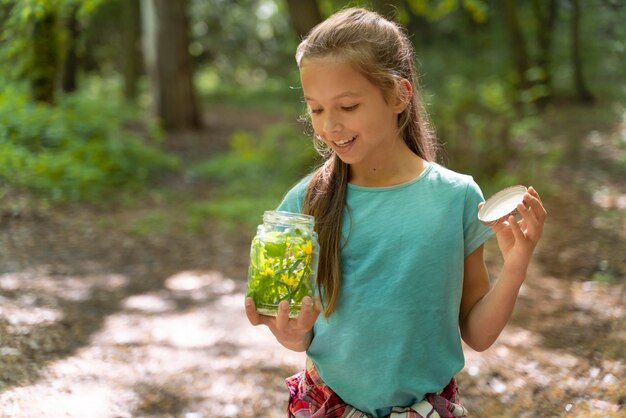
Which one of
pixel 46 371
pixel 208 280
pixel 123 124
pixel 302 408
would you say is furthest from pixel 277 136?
pixel 302 408

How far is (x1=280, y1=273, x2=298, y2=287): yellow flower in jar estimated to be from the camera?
193 cm

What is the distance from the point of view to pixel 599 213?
7.17 metres

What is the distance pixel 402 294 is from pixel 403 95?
600mm

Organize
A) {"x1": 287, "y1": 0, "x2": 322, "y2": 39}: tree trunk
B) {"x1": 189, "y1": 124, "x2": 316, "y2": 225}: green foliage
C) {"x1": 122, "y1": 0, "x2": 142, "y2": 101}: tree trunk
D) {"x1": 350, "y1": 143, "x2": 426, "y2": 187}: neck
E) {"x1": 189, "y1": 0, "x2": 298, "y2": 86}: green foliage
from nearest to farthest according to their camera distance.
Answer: {"x1": 350, "y1": 143, "x2": 426, "y2": 187}: neck < {"x1": 189, "y1": 124, "x2": 316, "y2": 225}: green foliage < {"x1": 287, "y1": 0, "x2": 322, "y2": 39}: tree trunk < {"x1": 122, "y1": 0, "x2": 142, "y2": 101}: tree trunk < {"x1": 189, "y1": 0, "x2": 298, "y2": 86}: green foliage

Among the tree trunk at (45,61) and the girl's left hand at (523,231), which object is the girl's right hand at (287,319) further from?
the tree trunk at (45,61)

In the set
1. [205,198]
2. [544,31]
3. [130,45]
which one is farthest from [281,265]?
[130,45]

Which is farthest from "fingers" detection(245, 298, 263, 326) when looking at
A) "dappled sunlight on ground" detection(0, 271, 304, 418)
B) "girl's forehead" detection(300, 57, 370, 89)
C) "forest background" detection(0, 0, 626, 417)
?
"dappled sunlight on ground" detection(0, 271, 304, 418)

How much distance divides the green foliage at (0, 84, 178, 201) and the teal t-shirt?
5.50 metres

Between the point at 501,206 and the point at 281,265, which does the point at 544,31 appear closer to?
the point at 501,206

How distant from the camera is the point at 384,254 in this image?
6.94 feet

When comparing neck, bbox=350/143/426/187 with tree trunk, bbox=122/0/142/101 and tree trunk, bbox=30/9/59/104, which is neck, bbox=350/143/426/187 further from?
tree trunk, bbox=122/0/142/101

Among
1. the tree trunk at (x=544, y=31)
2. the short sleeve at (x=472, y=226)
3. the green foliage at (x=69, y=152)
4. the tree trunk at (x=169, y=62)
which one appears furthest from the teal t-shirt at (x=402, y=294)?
the tree trunk at (x=169, y=62)

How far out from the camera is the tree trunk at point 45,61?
9805 millimetres

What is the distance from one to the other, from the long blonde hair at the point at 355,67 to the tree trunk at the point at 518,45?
12.1 metres
